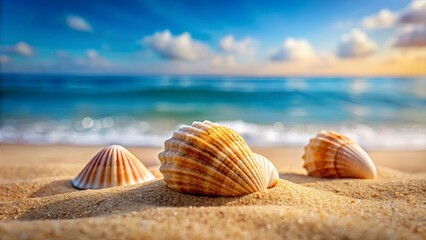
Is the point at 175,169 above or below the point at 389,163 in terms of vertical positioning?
above

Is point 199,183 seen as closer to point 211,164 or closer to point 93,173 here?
point 211,164

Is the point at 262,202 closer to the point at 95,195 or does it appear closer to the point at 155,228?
the point at 155,228

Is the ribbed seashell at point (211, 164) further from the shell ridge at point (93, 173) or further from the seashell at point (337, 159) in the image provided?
the seashell at point (337, 159)

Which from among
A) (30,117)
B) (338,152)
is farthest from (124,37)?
(338,152)

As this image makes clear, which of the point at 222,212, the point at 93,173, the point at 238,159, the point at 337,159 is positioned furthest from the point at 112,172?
the point at 337,159

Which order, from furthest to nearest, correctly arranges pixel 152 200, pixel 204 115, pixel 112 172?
pixel 204 115, pixel 112 172, pixel 152 200
